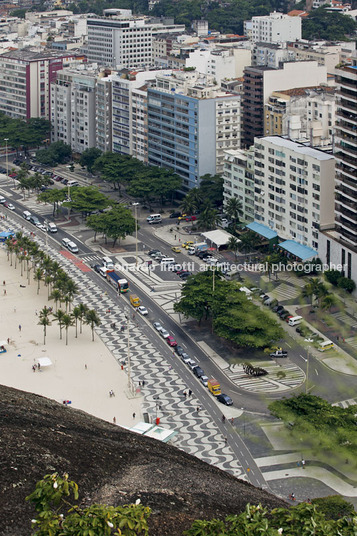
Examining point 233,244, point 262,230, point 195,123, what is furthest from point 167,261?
point 195,123

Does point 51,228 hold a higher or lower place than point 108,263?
higher

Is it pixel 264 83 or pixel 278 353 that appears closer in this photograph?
pixel 278 353

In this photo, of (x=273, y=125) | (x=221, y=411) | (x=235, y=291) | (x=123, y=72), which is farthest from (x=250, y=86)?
(x=221, y=411)

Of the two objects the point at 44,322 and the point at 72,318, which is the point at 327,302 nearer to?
the point at 72,318

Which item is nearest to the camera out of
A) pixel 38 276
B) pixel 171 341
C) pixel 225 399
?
pixel 225 399

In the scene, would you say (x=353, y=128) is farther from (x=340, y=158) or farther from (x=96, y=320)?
(x=96, y=320)

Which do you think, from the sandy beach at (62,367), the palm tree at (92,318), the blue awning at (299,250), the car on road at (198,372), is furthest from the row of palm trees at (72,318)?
the blue awning at (299,250)
